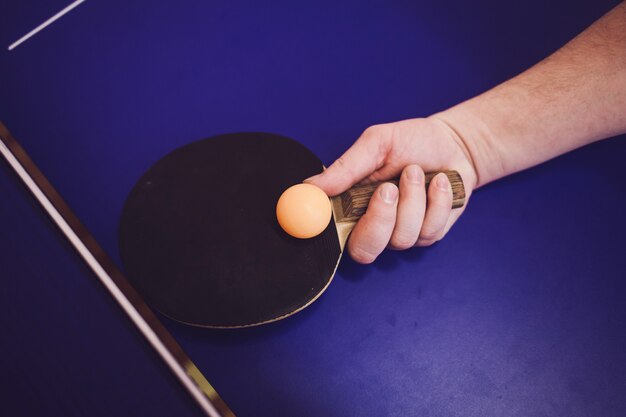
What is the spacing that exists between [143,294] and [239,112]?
29.6 inches

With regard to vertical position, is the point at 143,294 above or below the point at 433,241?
above

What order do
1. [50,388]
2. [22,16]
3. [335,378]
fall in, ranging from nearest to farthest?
[50,388], [335,378], [22,16]

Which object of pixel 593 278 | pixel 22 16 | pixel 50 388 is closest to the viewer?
pixel 50 388

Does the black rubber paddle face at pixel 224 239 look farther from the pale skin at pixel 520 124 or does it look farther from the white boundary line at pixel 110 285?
the pale skin at pixel 520 124

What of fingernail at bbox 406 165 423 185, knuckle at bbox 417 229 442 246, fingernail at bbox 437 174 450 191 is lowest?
knuckle at bbox 417 229 442 246

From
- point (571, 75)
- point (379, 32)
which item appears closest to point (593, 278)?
point (571, 75)

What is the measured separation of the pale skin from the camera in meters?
1.14

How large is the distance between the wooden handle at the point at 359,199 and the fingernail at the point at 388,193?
0.06 m

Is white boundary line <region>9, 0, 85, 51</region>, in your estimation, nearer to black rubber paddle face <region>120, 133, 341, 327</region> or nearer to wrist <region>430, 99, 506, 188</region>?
black rubber paddle face <region>120, 133, 341, 327</region>

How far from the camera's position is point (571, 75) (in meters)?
1.21

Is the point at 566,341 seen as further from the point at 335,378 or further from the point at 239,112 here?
the point at 239,112

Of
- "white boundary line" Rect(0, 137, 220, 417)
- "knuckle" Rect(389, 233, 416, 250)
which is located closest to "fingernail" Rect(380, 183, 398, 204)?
"knuckle" Rect(389, 233, 416, 250)

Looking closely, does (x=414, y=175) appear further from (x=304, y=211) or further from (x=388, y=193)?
(x=304, y=211)

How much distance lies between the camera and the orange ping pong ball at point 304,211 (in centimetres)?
91
